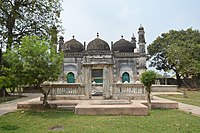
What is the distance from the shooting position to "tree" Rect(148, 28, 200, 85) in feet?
122

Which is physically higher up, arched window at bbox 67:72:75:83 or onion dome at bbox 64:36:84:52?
onion dome at bbox 64:36:84:52

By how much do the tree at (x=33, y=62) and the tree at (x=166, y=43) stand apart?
96.8 ft

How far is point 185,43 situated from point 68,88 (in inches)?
1048

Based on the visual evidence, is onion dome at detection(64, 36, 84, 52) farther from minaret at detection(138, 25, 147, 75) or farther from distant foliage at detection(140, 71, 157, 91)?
distant foliage at detection(140, 71, 157, 91)

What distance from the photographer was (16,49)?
10.5m

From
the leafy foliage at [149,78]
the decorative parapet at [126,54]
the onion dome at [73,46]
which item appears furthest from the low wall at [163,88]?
the leafy foliage at [149,78]

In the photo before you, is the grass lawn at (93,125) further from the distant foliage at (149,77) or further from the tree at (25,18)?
the tree at (25,18)

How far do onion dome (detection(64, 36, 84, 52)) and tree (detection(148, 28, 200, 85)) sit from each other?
47.7ft

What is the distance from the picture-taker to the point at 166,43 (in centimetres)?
4016

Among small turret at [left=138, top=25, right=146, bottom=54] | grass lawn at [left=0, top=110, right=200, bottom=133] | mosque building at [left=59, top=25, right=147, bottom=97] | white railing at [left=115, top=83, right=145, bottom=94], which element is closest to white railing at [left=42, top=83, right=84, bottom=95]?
white railing at [left=115, top=83, right=145, bottom=94]

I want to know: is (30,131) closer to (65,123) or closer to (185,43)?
(65,123)

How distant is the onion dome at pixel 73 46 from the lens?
3766cm

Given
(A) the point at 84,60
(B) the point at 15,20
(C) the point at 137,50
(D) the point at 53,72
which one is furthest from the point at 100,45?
(D) the point at 53,72

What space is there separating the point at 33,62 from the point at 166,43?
1352 inches
